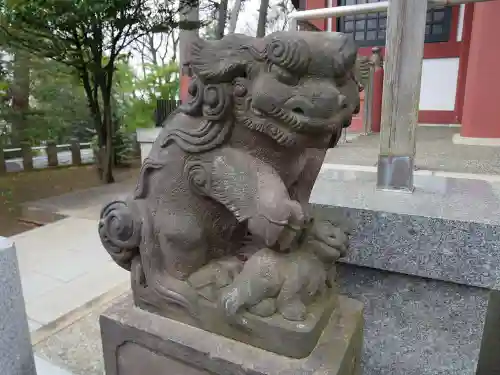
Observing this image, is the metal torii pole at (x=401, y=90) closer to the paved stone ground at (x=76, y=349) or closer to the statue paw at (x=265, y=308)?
the statue paw at (x=265, y=308)

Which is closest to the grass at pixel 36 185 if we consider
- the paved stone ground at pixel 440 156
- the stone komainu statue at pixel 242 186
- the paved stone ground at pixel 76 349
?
the paved stone ground at pixel 76 349

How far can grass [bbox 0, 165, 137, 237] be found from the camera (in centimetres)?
414

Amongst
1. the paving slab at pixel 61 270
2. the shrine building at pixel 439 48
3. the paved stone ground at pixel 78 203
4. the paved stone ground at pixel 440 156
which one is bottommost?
the paved stone ground at pixel 78 203

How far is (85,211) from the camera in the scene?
4285 mm

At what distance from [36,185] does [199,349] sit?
5.57 m

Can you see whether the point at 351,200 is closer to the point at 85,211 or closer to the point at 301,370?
the point at 301,370

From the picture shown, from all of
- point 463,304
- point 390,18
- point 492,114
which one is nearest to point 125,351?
point 463,304

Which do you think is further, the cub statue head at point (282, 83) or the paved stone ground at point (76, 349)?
the paved stone ground at point (76, 349)

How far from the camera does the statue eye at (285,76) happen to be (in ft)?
2.42

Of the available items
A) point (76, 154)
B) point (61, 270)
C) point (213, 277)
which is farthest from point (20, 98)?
point (213, 277)

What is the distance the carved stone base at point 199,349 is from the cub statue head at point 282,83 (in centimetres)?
45

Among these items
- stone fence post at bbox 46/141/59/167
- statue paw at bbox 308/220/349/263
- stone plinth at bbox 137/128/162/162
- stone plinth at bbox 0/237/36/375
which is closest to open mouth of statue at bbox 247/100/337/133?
statue paw at bbox 308/220/349/263

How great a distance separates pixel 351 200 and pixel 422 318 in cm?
45

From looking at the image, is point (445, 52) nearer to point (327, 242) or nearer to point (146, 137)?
point (327, 242)
